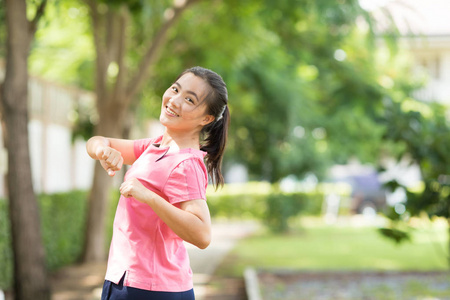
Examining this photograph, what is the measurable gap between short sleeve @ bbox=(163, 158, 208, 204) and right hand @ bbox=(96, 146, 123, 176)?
0.21 metres

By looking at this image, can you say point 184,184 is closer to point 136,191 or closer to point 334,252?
point 136,191

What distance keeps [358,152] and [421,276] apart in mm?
11361

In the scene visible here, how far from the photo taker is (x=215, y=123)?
8.25 feet

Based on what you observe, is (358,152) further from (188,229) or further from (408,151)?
(188,229)

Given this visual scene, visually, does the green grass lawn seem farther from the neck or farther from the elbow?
the elbow

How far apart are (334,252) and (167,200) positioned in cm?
1222

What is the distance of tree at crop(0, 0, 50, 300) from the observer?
687 centimetres

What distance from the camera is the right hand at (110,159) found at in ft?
7.59

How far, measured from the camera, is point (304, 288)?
9.23 meters

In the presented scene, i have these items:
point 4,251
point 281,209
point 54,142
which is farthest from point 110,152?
point 281,209

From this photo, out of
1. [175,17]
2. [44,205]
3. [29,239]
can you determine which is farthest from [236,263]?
[29,239]

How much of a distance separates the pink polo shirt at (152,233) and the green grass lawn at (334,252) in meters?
8.04

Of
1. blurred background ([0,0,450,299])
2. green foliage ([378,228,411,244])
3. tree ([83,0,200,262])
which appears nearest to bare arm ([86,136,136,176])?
blurred background ([0,0,450,299])

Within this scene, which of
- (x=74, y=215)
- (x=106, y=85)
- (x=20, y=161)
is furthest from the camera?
(x=74, y=215)
